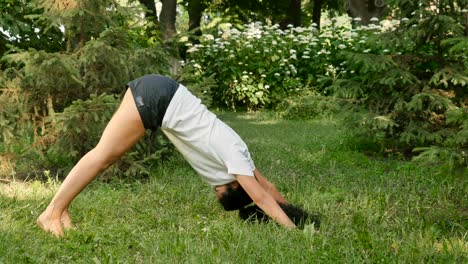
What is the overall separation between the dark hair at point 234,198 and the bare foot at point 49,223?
1.18 m

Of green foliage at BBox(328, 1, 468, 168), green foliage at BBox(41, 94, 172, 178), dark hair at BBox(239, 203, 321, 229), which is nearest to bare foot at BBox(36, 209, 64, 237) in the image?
dark hair at BBox(239, 203, 321, 229)

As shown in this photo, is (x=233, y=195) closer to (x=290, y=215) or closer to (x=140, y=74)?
(x=290, y=215)

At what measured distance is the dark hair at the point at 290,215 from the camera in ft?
15.9

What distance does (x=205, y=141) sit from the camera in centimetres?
477

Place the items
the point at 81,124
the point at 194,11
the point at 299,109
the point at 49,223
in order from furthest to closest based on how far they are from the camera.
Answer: the point at 194,11 < the point at 299,109 < the point at 81,124 < the point at 49,223

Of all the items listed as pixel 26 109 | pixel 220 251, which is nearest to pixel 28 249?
pixel 220 251

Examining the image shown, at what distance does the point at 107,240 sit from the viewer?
14.5 ft

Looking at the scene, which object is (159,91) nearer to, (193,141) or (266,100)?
(193,141)

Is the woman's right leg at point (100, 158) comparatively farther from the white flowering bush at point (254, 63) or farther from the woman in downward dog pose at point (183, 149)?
the white flowering bush at point (254, 63)

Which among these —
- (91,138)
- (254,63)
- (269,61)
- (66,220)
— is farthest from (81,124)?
(269,61)

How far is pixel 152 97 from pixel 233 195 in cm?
93

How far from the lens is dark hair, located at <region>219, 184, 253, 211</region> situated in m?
4.80

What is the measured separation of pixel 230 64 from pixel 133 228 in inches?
490

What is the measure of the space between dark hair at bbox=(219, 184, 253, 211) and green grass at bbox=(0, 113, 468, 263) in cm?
15
